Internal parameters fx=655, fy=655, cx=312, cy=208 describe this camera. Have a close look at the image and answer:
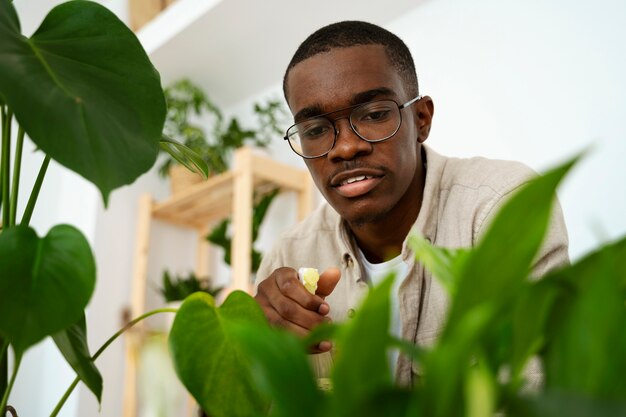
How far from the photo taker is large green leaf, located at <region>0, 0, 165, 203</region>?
453 mm

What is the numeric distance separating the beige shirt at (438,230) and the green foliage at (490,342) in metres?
0.78

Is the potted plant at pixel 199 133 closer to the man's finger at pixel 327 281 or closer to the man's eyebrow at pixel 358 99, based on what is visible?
the man's eyebrow at pixel 358 99

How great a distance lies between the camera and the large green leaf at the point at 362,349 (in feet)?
0.84

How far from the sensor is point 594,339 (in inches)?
10.1

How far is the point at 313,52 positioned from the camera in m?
1.26

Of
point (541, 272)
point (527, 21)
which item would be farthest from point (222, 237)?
point (541, 272)

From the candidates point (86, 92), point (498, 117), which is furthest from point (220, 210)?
point (86, 92)

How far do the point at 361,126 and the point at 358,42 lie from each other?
179mm

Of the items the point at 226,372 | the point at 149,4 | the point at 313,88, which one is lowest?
the point at 226,372

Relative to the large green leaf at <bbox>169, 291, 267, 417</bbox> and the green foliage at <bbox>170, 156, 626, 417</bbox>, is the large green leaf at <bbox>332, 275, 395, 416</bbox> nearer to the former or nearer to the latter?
the green foliage at <bbox>170, 156, 626, 417</bbox>

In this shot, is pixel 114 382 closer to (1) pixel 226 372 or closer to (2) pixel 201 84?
(2) pixel 201 84

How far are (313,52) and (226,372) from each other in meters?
0.93

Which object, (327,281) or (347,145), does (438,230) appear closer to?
(347,145)

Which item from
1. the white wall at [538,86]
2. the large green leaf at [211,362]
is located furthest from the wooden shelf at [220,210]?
the large green leaf at [211,362]
